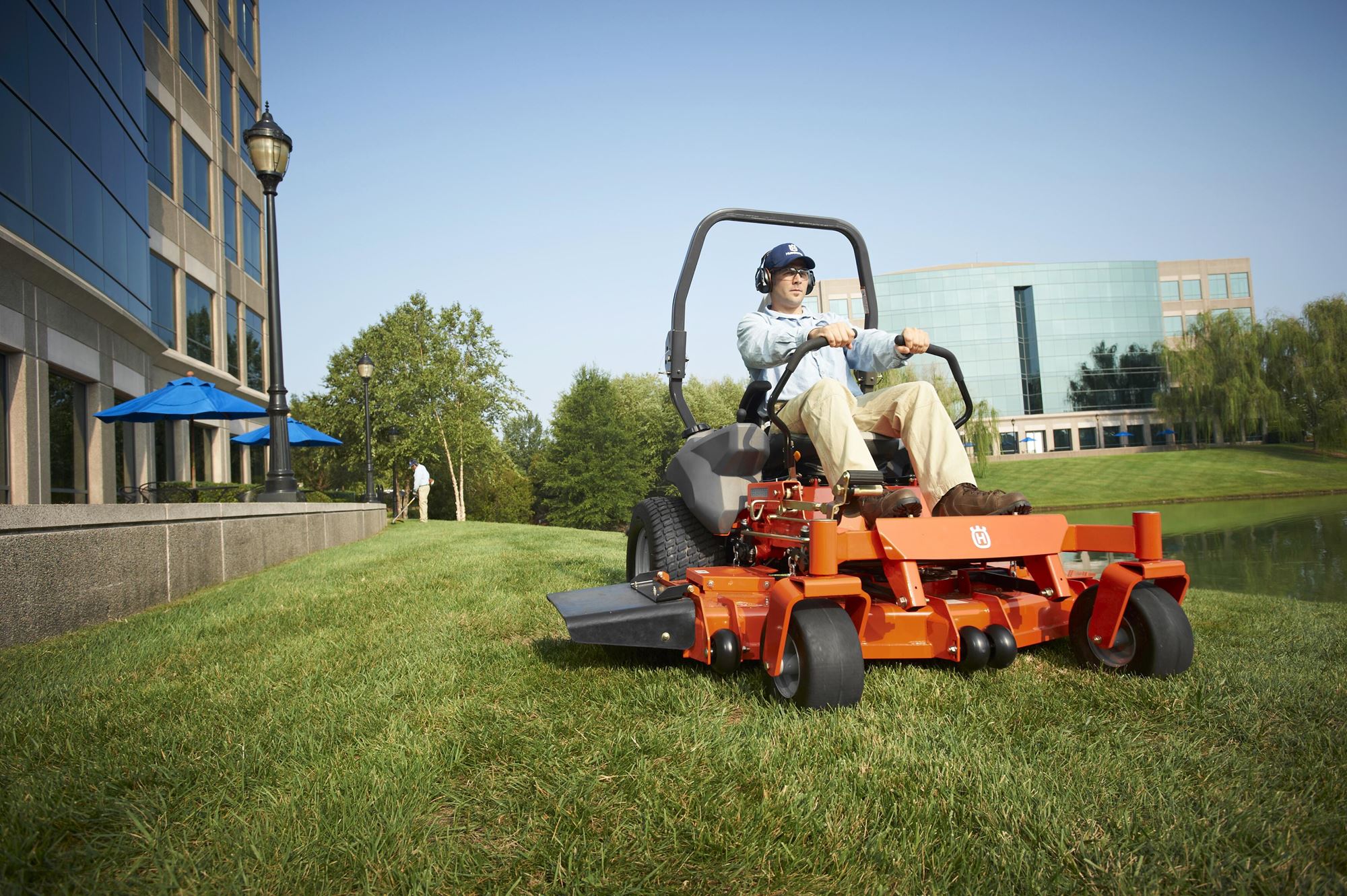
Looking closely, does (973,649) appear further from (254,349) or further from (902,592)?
(254,349)

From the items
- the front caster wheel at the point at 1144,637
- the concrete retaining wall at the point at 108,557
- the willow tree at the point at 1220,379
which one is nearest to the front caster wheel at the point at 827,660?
the front caster wheel at the point at 1144,637

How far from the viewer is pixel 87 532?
4.80m

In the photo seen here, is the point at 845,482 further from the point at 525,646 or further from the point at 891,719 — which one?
the point at 525,646

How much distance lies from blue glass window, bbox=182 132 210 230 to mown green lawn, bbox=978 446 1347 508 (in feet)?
103

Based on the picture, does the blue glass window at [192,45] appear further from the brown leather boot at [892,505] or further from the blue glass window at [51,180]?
the brown leather boot at [892,505]

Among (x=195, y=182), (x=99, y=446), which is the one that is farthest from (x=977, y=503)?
(x=195, y=182)

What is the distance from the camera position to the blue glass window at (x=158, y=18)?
17.5 meters

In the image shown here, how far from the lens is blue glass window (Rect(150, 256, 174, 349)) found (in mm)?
17203

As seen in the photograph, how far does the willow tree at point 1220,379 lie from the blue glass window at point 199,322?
50.9 m

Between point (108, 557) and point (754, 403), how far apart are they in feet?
14.0

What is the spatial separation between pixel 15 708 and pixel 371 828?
1.96m

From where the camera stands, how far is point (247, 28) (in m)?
25.8

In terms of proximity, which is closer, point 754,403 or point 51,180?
point 754,403

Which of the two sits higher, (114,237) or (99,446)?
(114,237)
